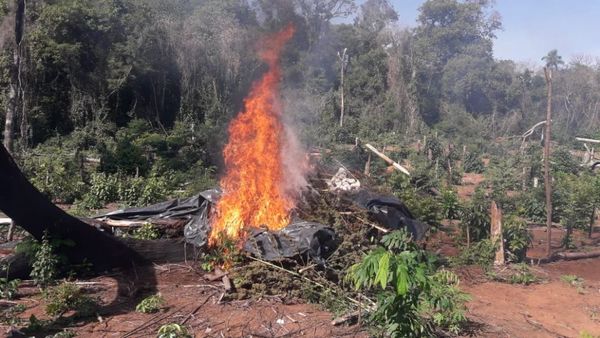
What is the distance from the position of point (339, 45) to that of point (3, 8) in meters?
20.7

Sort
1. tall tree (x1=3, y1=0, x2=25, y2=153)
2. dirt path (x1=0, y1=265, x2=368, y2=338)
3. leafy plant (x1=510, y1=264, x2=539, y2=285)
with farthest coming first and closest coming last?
tall tree (x1=3, y1=0, x2=25, y2=153) → leafy plant (x1=510, y1=264, x2=539, y2=285) → dirt path (x1=0, y1=265, x2=368, y2=338)

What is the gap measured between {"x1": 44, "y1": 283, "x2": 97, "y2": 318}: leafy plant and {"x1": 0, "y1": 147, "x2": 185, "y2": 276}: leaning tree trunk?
769 millimetres

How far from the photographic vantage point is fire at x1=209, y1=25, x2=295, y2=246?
7656mm

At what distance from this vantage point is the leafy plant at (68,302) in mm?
5684

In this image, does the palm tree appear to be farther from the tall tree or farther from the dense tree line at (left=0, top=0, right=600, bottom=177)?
the tall tree

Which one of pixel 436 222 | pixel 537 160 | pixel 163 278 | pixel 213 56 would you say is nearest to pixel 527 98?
pixel 537 160

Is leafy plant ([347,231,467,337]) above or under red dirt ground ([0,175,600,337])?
above

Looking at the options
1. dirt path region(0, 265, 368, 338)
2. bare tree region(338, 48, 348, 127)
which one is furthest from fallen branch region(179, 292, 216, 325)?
bare tree region(338, 48, 348, 127)

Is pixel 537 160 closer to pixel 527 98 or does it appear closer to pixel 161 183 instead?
pixel 161 183

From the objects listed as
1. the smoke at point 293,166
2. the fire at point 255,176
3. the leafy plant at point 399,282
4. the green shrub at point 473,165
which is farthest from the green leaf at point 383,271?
the green shrub at point 473,165

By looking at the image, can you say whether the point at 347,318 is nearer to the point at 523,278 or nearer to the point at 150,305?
the point at 150,305

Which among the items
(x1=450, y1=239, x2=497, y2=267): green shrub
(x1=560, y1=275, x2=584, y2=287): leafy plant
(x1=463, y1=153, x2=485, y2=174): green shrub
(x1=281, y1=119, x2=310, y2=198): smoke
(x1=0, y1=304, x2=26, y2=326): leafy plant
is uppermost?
(x1=281, y1=119, x2=310, y2=198): smoke

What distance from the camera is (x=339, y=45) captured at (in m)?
34.2

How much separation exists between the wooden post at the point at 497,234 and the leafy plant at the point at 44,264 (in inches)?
297
